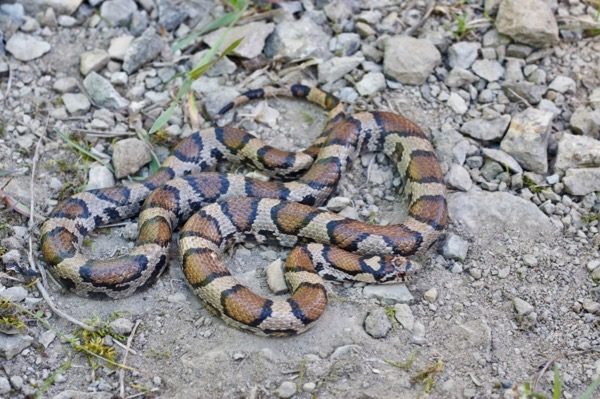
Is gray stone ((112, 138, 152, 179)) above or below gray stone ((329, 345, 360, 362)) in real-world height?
above

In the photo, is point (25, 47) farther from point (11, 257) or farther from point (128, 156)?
point (11, 257)

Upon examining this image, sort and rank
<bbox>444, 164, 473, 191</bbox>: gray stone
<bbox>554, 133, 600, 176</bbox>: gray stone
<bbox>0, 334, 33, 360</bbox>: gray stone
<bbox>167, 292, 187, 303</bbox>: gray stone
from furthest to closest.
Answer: <bbox>444, 164, 473, 191</bbox>: gray stone, <bbox>554, 133, 600, 176</bbox>: gray stone, <bbox>167, 292, 187, 303</bbox>: gray stone, <bbox>0, 334, 33, 360</bbox>: gray stone

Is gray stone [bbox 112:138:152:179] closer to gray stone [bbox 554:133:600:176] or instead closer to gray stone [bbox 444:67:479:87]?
gray stone [bbox 444:67:479:87]

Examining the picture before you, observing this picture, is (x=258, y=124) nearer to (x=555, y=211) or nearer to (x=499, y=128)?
(x=499, y=128)

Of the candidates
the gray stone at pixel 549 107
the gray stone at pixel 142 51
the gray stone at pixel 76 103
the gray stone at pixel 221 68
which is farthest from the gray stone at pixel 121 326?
the gray stone at pixel 549 107

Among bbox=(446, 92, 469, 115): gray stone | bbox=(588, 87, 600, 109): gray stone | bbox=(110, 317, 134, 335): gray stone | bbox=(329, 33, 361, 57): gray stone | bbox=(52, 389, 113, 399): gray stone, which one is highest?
bbox=(329, 33, 361, 57): gray stone

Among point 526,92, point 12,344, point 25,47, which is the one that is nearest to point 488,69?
point 526,92

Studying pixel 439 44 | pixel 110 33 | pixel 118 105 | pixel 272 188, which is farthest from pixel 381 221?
pixel 110 33

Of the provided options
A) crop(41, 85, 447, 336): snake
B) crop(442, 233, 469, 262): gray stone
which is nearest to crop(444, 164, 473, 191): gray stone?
crop(41, 85, 447, 336): snake
